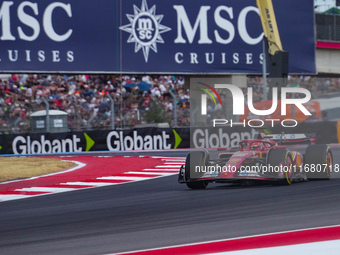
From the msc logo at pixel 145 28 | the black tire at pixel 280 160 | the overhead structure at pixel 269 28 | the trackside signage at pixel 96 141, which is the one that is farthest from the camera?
the overhead structure at pixel 269 28

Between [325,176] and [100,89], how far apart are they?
1734 cm

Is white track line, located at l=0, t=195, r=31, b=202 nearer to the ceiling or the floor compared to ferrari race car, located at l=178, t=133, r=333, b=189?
nearer to the floor

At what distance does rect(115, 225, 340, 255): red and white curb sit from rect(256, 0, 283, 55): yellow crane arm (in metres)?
19.2

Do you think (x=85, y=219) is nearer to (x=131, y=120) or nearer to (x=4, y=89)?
(x=131, y=120)

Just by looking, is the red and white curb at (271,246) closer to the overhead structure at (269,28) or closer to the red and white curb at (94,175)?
the red and white curb at (94,175)

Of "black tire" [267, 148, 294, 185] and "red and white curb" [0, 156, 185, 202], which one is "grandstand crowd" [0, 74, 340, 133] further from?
"black tire" [267, 148, 294, 185]

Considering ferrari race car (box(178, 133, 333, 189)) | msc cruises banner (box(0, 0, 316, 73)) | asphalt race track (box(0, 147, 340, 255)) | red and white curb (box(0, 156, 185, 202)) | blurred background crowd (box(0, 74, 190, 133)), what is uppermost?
msc cruises banner (box(0, 0, 316, 73))

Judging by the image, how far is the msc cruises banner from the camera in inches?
877

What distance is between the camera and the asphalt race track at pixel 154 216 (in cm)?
569

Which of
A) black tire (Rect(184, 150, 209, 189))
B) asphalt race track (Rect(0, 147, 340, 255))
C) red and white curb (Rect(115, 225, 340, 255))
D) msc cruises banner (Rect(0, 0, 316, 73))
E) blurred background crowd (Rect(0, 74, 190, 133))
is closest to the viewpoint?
red and white curb (Rect(115, 225, 340, 255))

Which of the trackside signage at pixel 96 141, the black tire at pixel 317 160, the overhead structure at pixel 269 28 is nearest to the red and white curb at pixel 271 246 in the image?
the black tire at pixel 317 160

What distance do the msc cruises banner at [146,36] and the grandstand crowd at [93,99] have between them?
1.36 metres

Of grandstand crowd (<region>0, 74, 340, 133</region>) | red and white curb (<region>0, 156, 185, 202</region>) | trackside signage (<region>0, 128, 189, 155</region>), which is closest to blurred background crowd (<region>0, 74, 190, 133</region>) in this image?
grandstand crowd (<region>0, 74, 340, 133</region>)

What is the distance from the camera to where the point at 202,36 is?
24.7 metres
